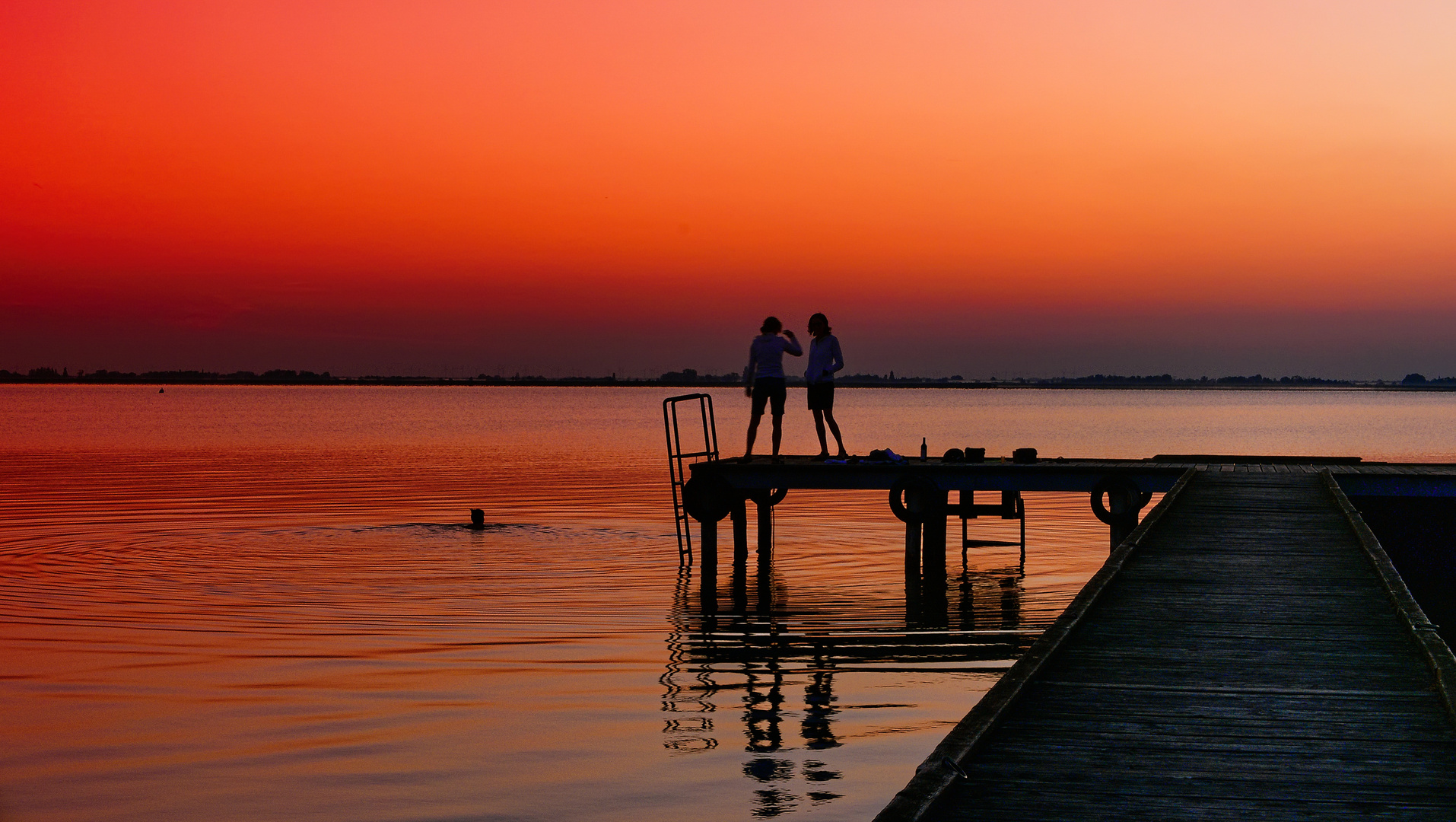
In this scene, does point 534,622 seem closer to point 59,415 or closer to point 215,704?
point 215,704

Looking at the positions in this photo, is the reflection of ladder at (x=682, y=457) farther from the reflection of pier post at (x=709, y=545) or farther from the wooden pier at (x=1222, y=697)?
the wooden pier at (x=1222, y=697)

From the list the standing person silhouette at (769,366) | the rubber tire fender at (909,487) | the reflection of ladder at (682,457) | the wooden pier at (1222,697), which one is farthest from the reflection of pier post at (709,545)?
the wooden pier at (1222,697)

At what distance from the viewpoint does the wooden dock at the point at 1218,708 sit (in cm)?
494

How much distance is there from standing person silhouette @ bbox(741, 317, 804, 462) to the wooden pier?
6.22m

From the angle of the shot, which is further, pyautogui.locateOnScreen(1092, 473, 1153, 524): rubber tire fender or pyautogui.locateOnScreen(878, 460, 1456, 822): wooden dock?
pyautogui.locateOnScreen(1092, 473, 1153, 524): rubber tire fender

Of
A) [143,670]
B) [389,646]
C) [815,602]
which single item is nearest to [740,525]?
[815,602]

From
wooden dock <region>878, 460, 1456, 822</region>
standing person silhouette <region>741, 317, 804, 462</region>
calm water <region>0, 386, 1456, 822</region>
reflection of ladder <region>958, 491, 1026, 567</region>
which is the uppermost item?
standing person silhouette <region>741, 317, 804, 462</region>

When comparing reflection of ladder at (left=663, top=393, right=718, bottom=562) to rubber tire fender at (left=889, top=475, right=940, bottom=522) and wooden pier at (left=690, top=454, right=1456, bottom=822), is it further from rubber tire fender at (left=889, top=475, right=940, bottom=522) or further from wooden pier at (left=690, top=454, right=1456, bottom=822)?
wooden pier at (left=690, top=454, right=1456, bottom=822)

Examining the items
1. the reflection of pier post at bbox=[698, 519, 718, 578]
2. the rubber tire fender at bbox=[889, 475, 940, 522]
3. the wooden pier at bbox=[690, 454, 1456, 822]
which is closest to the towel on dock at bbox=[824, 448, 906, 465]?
the rubber tire fender at bbox=[889, 475, 940, 522]

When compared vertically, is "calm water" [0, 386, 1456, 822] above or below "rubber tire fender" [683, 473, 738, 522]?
below

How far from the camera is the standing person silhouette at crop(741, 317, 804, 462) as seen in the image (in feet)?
58.1

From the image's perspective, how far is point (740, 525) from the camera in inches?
848

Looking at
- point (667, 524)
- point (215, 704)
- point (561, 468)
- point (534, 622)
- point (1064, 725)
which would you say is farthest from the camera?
point (561, 468)

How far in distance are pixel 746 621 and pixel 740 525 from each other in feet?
18.4
